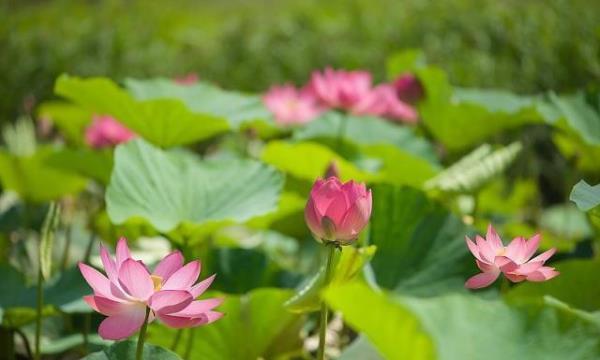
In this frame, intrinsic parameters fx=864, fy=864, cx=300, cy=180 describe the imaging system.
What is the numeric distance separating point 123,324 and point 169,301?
0.04 meters

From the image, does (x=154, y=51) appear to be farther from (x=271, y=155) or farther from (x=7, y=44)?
(x=271, y=155)

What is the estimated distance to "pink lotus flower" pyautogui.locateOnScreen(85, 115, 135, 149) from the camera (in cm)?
154

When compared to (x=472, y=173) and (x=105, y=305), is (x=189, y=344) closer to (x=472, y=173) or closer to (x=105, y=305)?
(x=105, y=305)

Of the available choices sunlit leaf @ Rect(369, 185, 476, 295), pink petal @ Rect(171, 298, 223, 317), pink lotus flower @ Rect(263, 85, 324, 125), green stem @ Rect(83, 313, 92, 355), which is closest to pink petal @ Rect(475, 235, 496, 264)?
pink petal @ Rect(171, 298, 223, 317)

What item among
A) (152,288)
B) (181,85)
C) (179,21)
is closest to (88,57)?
(179,21)

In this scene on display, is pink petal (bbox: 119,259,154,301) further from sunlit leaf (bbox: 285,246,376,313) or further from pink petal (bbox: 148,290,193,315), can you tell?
sunlit leaf (bbox: 285,246,376,313)

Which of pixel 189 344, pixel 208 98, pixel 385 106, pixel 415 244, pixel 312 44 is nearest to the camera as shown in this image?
pixel 189 344

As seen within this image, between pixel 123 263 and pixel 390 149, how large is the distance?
0.92 meters

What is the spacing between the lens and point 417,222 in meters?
1.08

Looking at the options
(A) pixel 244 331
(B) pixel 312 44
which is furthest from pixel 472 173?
(B) pixel 312 44

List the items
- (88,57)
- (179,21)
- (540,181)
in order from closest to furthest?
(540,181)
(88,57)
(179,21)

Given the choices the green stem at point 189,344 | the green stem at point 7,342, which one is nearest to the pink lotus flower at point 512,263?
the green stem at point 189,344

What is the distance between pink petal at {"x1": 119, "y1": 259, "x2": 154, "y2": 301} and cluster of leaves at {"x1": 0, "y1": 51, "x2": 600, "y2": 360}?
0.08 meters

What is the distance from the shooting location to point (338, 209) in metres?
0.69
